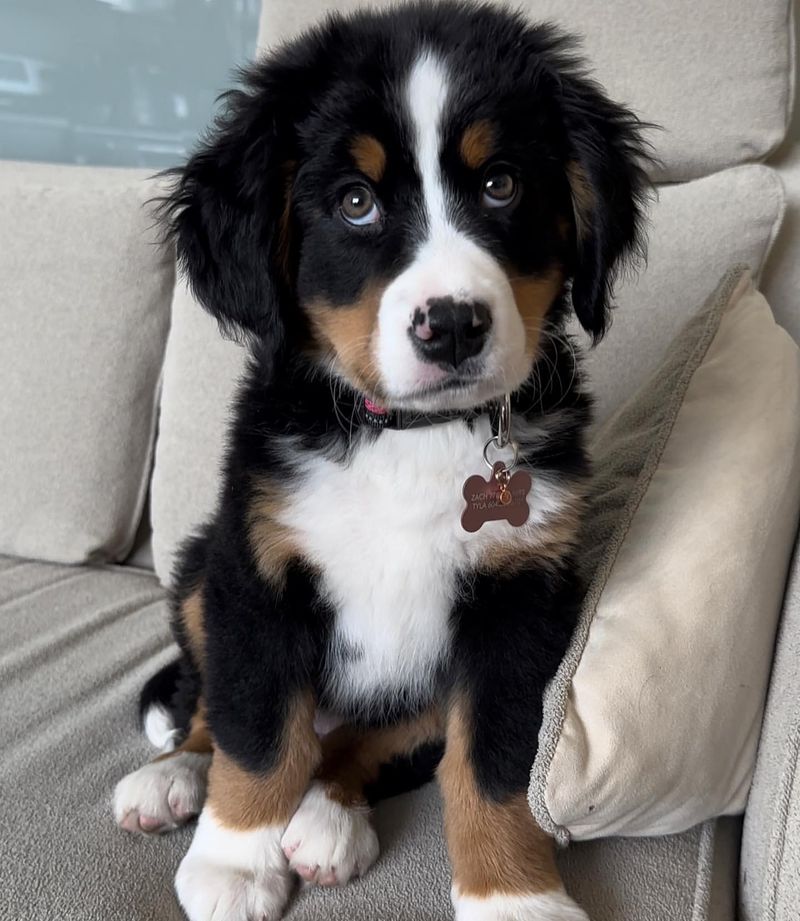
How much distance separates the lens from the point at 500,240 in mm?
1141

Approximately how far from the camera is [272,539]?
1246mm

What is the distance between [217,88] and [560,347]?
1918 millimetres

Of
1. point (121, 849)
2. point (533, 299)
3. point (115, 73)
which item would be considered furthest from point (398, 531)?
point (115, 73)

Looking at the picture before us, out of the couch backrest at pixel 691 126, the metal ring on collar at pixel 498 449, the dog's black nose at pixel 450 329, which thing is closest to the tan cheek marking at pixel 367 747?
the metal ring on collar at pixel 498 449

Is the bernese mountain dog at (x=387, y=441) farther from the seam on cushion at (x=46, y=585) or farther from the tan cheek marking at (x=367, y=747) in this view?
the seam on cushion at (x=46, y=585)

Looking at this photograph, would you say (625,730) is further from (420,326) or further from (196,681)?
(196,681)

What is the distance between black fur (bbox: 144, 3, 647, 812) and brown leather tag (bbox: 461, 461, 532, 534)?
6cm

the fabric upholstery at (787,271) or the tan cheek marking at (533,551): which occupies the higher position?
the fabric upholstery at (787,271)

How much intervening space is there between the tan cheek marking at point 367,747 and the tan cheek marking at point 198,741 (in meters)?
0.19

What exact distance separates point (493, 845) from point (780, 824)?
351mm

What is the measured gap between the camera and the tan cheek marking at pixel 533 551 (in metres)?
1.23

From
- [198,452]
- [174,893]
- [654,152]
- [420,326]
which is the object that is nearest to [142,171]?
[198,452]

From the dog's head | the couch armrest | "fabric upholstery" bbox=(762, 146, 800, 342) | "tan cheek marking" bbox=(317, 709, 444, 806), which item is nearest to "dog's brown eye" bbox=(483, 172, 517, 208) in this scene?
the dog's head

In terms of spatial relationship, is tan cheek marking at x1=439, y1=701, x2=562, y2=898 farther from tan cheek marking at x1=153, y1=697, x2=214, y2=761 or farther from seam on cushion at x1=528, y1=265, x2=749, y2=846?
tan cheek marking at x1=153, y1=697, x2=214, y2=761
